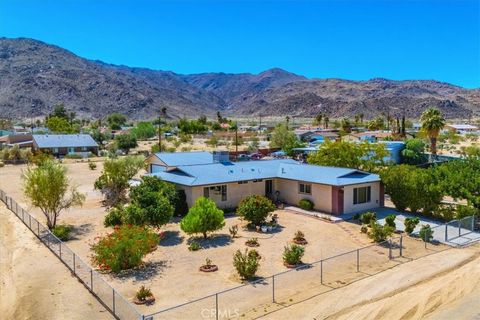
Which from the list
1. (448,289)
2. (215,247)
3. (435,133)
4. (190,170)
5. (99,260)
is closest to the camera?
(448,289)

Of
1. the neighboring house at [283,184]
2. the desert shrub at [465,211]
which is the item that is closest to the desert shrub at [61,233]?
the neighboring house at [283,184]

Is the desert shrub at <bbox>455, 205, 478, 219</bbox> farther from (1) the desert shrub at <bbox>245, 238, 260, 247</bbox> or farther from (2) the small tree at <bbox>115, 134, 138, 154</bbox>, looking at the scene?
(2) the small tree at <bbox>115, 134, 138, 154</bbox>

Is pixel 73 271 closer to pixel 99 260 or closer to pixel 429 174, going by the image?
pixel 99 260

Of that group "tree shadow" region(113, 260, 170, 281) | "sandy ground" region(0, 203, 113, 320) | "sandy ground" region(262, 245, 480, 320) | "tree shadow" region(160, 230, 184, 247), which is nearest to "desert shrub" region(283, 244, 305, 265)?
"sandy ground" region(262, 245, 480, 320)

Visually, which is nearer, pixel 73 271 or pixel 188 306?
pixel 188 306

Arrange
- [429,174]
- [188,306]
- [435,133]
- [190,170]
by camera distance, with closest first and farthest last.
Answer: [188,306] → [429,174] → [190,170] → [435,133]

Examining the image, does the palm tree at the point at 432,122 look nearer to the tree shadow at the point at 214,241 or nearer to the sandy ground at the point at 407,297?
the sandy ground at the point at 407,297

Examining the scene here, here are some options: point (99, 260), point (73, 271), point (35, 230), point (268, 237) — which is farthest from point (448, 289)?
point (35, 230)
